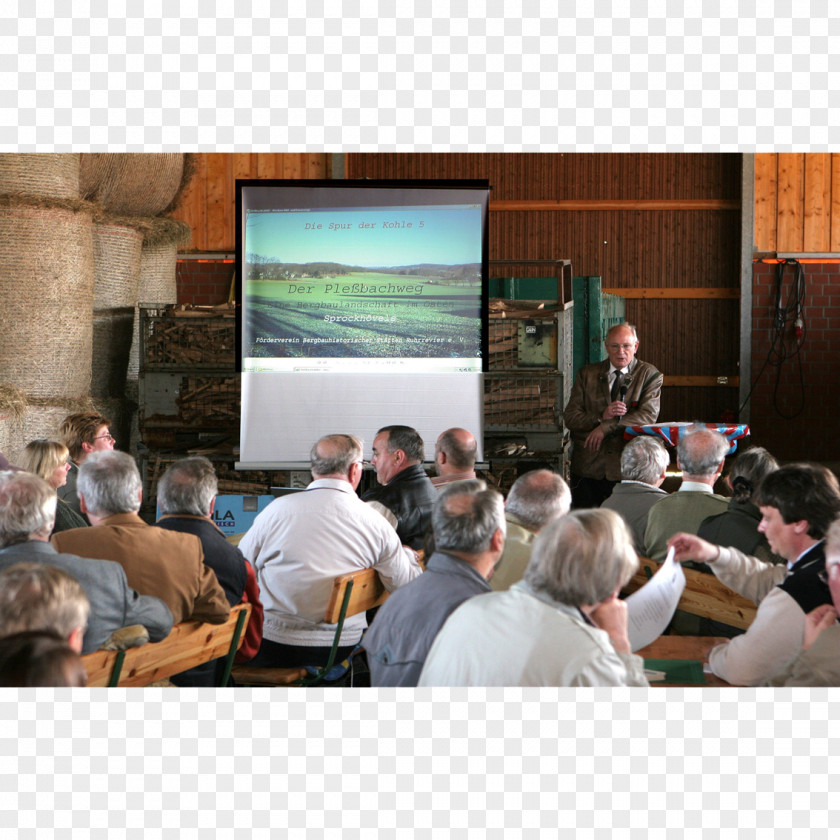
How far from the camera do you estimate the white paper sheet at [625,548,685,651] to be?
2426 mm

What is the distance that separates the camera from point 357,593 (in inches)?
131

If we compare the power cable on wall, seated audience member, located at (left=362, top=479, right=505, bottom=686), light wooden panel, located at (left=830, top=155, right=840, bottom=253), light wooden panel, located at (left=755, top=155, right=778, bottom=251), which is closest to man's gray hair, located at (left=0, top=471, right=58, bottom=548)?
seated audience member, located at (left=362, top=479, right=505, bottom=686)

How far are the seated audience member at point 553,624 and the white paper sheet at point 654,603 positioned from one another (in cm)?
32

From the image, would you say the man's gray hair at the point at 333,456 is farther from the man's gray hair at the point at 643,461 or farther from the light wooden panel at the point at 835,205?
the light wooden panel at the point at 835,205

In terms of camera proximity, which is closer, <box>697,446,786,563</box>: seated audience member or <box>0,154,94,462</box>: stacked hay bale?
<box>697,446,786,563</box>: seated audience member

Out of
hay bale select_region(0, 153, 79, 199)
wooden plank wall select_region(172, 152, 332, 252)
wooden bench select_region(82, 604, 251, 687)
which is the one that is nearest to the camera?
wooden bench select_region(82, 604, 251, 687)

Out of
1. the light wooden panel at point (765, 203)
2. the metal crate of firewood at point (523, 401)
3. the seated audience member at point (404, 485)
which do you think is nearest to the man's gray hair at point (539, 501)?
the seated audience member at point (404, 485)

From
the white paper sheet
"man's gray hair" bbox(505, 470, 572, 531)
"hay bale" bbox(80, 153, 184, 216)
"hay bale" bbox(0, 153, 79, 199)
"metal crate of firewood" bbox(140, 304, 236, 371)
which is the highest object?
"hay bale" bbox(80, 153, 184, 216)

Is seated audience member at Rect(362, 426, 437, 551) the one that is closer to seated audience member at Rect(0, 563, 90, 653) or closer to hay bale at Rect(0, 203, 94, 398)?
seated audience member at Rect(0, 563, 90, 653)

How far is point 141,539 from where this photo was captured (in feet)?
9.33

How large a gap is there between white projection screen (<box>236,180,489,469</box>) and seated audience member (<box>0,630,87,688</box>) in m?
4.15

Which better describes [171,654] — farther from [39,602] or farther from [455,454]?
[455,454]

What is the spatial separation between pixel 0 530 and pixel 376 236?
11.4 ft

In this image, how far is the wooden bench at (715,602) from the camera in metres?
2.97
